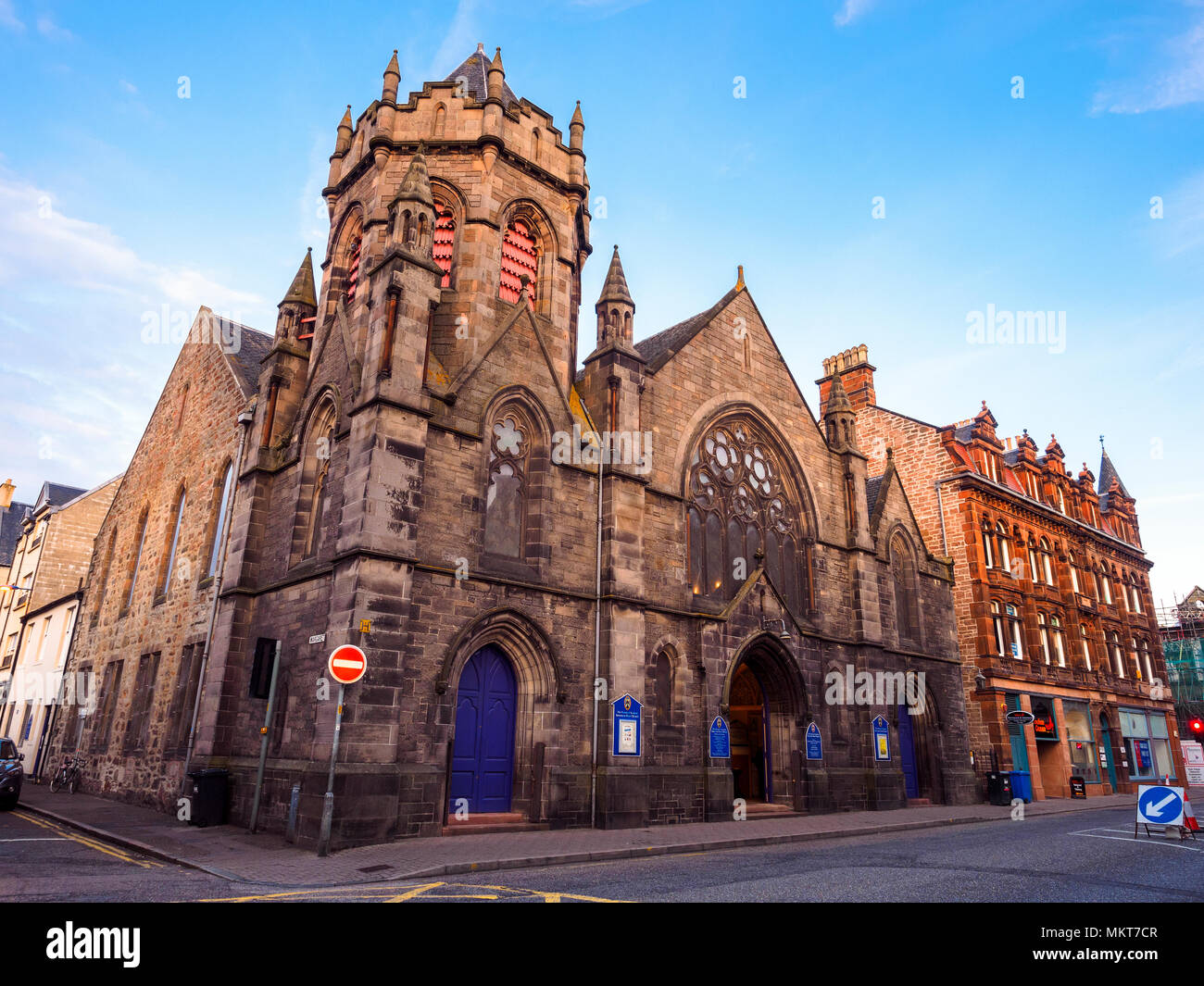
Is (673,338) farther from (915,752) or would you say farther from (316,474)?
(915,752)

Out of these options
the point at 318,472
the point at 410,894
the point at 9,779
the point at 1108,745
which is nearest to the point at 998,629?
the point at 1108,745

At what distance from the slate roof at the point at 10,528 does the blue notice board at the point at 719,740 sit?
4218cm

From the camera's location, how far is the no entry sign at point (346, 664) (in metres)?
11.7

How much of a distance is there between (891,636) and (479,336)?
15945 millimetres

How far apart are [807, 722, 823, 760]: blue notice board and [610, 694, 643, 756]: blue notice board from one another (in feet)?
20.3

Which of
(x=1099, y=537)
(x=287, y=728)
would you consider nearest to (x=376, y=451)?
(x=287, y=728)

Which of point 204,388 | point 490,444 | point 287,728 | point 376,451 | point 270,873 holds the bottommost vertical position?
point 270,873

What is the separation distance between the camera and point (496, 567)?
15.9m

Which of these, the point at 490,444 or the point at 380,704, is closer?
the point at 380,704

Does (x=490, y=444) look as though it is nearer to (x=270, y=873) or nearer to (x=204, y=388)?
(x=270, y=873)

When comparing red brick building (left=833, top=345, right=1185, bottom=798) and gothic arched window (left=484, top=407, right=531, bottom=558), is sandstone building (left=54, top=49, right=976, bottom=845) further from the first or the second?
red brick building (left=833, top=345, right=1185, bottom=798)

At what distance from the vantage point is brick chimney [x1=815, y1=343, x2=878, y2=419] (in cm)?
3528

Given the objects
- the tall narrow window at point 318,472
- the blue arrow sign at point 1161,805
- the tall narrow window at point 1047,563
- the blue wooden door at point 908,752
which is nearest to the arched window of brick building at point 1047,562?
the tall narrow window at point 1047,563

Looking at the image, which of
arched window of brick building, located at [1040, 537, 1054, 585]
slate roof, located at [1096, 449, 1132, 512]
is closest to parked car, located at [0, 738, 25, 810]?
arched window of brick building, located at [1040, 537, 1054, 585]
